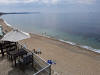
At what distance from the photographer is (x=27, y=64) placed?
5605mm

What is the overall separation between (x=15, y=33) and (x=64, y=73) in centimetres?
423

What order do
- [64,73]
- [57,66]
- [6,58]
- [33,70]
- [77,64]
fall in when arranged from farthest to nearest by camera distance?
[77,64], [57,66], [64,73], [6,58], [33,70]

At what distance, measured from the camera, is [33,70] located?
531 centimetres

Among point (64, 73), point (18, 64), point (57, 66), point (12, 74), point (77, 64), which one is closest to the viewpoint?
point (12, 74)

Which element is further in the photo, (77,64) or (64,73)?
(77,64)

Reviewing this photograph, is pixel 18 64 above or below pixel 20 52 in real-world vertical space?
below

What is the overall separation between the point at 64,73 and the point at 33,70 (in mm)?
2632

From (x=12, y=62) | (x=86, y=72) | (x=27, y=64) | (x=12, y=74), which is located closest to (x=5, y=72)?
(x=12, y=74)

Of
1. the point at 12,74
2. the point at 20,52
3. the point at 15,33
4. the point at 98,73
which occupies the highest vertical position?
the point at 15,33

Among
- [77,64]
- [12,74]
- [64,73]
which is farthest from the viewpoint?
[77,64]

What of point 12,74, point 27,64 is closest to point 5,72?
point 12,74

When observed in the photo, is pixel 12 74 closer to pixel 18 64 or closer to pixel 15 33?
pixel 18 64

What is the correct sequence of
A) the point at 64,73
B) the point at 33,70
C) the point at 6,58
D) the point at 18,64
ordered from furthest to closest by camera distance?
the point at 64,73 < the point at 6,58 < the point at 18,64 < the point at 33,70

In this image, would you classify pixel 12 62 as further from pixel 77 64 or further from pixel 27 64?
pixel 77 64
